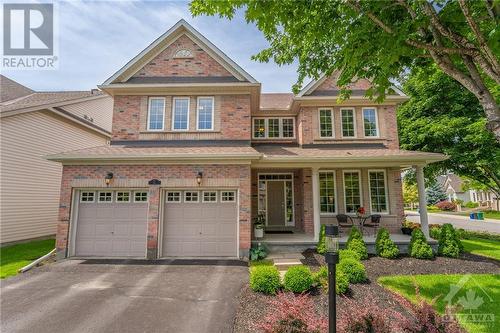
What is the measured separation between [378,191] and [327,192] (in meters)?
2.36

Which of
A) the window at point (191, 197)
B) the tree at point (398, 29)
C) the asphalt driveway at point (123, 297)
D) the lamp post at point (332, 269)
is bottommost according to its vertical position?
the asphalt driveway at point (123, 297)

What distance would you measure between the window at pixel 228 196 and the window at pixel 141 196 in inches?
113

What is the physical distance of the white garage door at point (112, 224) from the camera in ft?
30.4

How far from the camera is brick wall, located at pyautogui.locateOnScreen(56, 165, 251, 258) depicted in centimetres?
910

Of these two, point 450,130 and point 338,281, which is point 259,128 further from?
point 450,130

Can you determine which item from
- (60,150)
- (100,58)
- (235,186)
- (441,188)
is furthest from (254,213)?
(441,188)

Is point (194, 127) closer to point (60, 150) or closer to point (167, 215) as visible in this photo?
point (167, 215)

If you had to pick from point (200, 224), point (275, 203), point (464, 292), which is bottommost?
point (464, 292)

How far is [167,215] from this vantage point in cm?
946

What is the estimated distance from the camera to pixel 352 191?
1191 centimetres

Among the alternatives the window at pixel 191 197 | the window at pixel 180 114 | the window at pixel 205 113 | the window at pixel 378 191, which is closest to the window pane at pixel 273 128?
the window at pixel 205 113

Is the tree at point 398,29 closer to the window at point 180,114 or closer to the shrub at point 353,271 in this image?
the shrub at point 353,271

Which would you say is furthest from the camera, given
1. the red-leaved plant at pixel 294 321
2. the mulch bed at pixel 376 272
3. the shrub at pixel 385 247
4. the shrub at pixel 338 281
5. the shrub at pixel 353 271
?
the shrub at pixel 385 247

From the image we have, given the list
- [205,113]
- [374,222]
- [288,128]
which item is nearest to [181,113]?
[205,113]
